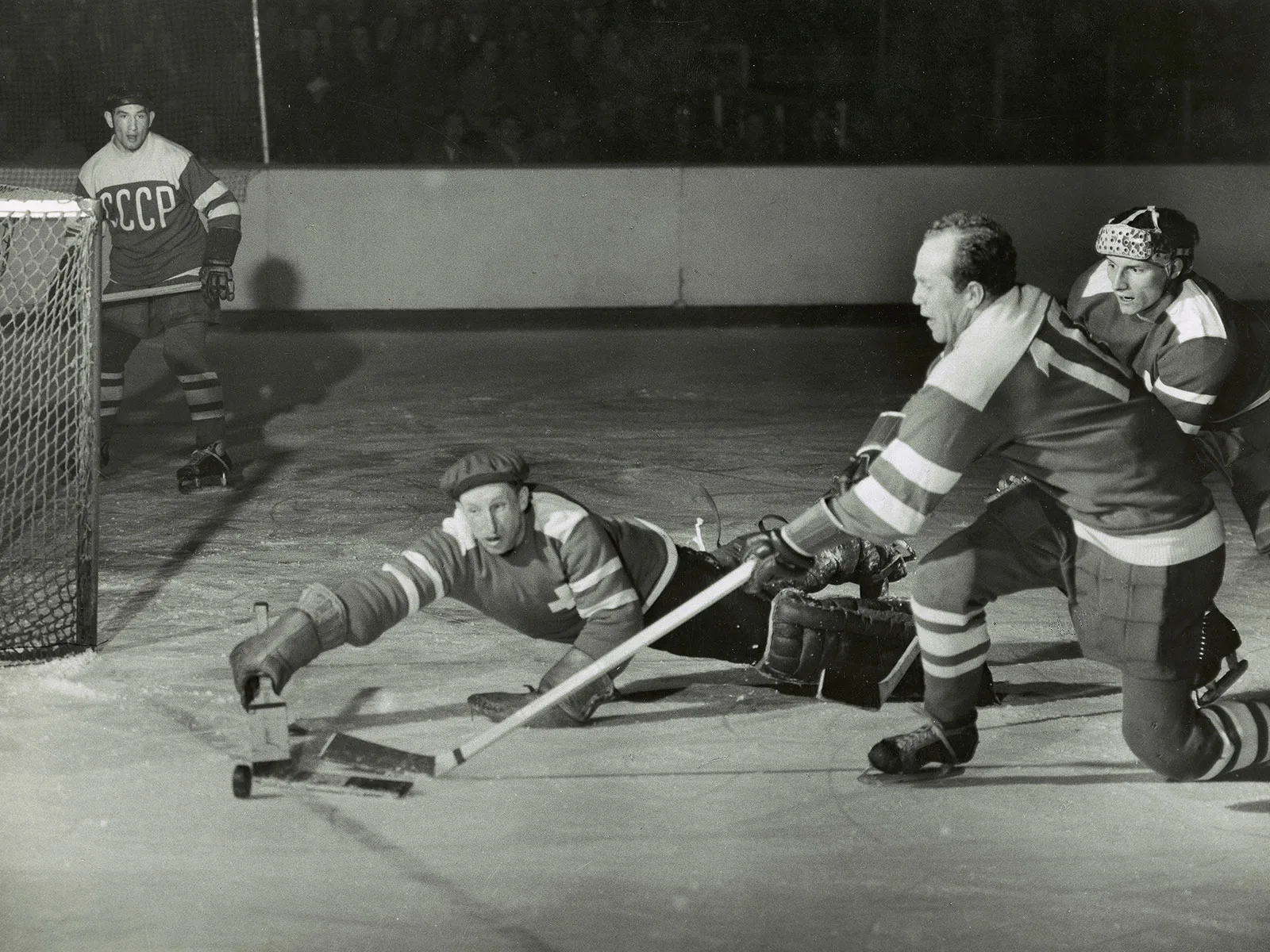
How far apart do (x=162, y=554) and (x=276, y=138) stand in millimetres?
A: 6303

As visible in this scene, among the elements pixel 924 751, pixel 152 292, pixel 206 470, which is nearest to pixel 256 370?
pixel 152 292

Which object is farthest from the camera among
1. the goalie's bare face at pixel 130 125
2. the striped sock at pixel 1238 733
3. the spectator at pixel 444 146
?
the spectator at pixel 444 146

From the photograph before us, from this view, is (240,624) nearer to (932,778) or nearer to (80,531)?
(80,531)

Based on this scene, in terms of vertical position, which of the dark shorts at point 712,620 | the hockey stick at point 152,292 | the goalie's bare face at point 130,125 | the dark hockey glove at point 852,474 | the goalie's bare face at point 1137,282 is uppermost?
the goalie's bare face at point 130,125

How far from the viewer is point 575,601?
13.3ft

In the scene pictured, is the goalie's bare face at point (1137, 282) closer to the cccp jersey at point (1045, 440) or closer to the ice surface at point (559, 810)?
the cccp jersey at point (1045, 440)

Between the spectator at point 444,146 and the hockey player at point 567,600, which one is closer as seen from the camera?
the hockey player at point 567,600

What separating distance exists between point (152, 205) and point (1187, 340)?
4885mm

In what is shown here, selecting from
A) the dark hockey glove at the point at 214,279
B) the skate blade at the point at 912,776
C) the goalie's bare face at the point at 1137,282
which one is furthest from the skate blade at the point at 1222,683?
the dark hockey glove at the point at 214,279

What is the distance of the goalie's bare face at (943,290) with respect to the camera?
342 centimetres

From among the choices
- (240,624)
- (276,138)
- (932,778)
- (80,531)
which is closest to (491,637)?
(240,624)

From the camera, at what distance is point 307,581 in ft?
18.6

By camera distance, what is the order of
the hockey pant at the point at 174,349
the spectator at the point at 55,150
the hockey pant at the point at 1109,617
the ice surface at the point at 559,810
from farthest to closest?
the spectator at the point at 55,150, the hockey pant at the point at 174,349, the hockey pant at the point at 1109,617, the ice surface at the point at 559,810

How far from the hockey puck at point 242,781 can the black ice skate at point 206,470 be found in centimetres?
351
